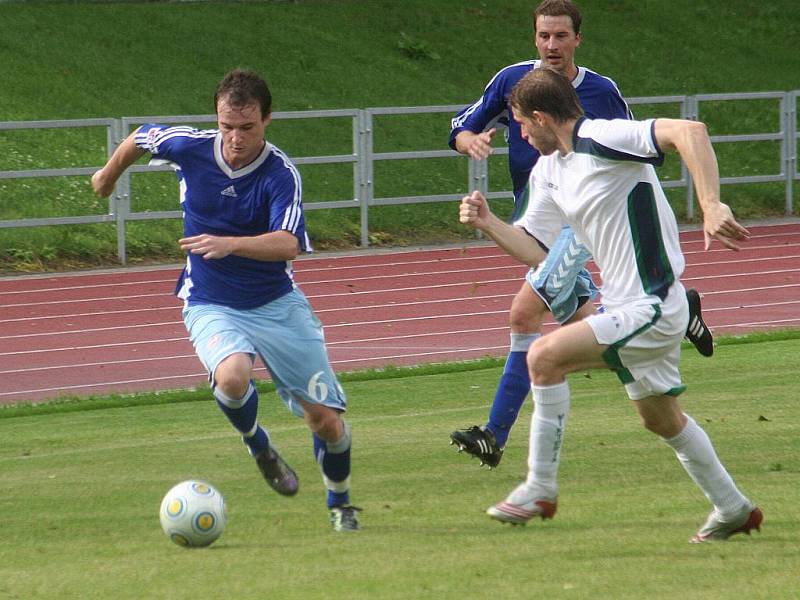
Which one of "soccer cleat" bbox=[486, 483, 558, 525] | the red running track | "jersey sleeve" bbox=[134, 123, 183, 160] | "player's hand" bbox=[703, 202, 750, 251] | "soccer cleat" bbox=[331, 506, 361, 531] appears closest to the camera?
"player's hand" bbox=[703, 202, 750, 251]

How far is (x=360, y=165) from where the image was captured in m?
19.3

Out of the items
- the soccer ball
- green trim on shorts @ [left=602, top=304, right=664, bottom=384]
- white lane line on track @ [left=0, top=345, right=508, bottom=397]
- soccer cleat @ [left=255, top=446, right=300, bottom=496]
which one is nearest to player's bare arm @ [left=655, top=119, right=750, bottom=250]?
green trim on shorts @ [left=602, top=304, right=664, bottom=384]

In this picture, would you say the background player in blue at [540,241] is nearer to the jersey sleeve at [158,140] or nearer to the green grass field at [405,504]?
the green grass field at [405,504]

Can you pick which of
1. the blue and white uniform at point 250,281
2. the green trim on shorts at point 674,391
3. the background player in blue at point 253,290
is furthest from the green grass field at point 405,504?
the blue and white uniform at point 250,281

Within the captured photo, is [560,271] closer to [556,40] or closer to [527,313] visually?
[527,313]

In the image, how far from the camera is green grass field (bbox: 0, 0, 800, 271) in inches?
779

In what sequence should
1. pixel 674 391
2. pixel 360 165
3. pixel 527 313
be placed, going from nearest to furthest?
1. pixel 674 391
2. pixel 527 313
3. pixel 360 165

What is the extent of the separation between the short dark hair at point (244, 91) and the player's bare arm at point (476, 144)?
1.07 meters

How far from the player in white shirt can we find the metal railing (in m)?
10.1

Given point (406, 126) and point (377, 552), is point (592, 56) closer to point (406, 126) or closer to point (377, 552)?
point (406, 126)

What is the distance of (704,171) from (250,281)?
2202 mm

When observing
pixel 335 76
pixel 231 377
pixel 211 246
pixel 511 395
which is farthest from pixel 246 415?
pixel 335 76

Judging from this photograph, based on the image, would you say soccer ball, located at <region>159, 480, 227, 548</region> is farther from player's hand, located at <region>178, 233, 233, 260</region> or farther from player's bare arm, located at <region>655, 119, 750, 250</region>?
player's bare arm, located at <region>655, 119, 750, 250</region>

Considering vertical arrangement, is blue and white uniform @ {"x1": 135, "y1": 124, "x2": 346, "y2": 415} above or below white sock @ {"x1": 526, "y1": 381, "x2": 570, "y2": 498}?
above
